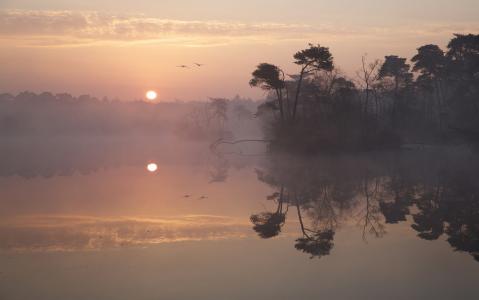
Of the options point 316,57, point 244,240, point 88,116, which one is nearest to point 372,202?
point 244,240

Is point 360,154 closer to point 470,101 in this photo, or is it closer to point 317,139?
point 317,139

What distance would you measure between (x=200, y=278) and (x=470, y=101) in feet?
160

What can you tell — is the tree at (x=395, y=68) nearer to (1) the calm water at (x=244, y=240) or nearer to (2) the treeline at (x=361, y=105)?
(2) the treeline at (x=361, y=105)

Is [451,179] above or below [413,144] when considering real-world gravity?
above

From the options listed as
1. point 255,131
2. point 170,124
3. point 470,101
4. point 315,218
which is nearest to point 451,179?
point 315,218

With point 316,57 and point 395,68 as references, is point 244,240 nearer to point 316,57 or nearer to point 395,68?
point 316,57

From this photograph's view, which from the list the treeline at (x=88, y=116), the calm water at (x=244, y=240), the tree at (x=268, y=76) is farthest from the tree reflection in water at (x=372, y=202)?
the treeline at (x=88, y=116)

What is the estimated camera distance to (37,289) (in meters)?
9.11

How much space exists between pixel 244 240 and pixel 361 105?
3778 cm

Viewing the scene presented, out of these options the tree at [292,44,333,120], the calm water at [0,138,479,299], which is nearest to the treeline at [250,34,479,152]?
the tree at [292,44,333,120]

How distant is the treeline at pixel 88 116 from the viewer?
115m

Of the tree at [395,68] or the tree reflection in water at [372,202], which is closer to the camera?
the tree reflection in water at [372,202]

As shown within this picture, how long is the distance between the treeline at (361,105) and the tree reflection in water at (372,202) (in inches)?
446

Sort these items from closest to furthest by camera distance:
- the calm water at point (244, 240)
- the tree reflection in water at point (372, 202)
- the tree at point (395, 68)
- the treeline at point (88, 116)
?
the calm water at point (244, 240) < the tree reflection in water at point (372, 202) < the tree at point (395, 68) < the treeline at point (88, 116)
